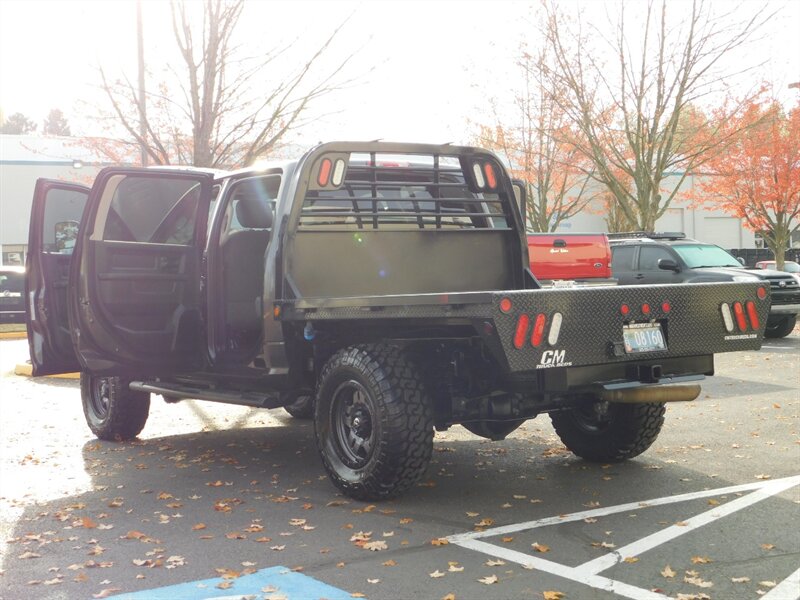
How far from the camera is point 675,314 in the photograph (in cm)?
609

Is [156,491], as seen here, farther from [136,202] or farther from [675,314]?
[675,314]

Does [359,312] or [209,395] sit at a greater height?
[359,312]

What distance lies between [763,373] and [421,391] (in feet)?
26.9

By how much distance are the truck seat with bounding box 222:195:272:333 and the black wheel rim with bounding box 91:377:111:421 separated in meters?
1.87

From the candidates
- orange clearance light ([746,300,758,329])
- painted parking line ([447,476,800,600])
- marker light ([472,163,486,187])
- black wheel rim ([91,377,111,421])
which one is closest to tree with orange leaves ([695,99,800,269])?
marker light ([472,163,486,187])

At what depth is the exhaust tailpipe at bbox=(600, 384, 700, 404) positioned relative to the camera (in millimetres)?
5914

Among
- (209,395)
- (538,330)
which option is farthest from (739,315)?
(209,395)

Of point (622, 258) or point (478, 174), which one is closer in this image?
point (478, 174)

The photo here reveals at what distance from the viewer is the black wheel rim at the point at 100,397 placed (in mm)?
9000

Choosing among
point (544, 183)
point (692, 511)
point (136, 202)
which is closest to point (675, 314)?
point (692, 511)

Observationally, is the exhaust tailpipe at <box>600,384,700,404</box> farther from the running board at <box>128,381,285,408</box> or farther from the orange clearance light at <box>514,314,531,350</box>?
the running board at <box>128,381,285,408</box>

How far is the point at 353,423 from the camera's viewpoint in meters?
6.38

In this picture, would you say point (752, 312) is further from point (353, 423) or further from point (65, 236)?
point (65, 236)

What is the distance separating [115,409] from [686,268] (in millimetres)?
11564
